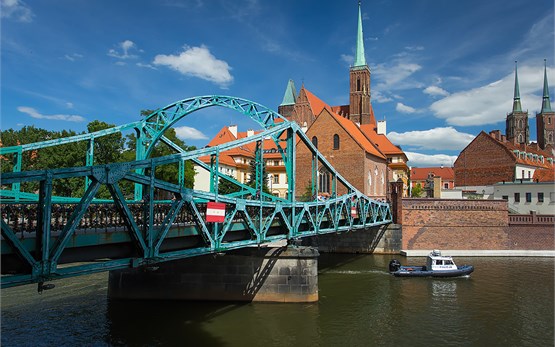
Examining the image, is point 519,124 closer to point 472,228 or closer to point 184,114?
point 472,228

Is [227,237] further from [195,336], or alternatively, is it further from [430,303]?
[430,303]

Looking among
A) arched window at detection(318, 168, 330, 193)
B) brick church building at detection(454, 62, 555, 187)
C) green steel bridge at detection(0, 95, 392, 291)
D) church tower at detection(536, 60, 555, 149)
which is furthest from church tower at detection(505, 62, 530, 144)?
green steel bridge at detection(0, 95, 392, 291)

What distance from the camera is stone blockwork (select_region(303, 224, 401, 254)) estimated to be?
33312 mm

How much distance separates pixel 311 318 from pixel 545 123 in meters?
108

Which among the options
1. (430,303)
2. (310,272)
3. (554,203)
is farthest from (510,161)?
(310,272)

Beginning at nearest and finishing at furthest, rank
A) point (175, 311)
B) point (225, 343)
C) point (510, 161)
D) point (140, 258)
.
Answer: point (140, 258)
point (225, 343)
point (175, 311)
point (510, 161)

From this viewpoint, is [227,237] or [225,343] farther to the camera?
[227,237]

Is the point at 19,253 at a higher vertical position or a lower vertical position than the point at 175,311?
higher

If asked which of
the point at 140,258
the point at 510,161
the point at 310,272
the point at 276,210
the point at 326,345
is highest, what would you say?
the point at 510,161

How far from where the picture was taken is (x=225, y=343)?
13641 millimetres

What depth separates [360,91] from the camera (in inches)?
2822

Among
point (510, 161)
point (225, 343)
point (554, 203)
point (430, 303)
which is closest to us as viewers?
point (225, 343)

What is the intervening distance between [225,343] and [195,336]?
1236 millimetres

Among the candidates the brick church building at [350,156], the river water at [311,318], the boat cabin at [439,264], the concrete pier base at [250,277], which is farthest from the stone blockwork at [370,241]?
the concrete pier base at [250,277]
